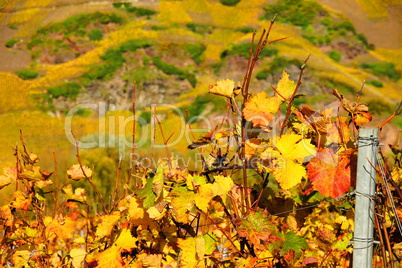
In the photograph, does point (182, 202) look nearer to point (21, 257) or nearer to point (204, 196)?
point (204, 196)

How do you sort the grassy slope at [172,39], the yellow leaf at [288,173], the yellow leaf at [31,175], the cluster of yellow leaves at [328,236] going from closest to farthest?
the yellow leaf at [288,173] → the yellow leaf at [31,175] → the cluster of yellow leaves at [328,236] → the grassy slope at [172,39]

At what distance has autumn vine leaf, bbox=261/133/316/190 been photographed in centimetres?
98

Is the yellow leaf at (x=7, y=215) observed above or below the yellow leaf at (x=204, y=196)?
below

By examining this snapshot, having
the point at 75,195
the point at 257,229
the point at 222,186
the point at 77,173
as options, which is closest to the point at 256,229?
the point at 257,229

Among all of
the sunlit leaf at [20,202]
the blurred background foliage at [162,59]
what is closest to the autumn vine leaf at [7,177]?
the sunlit leaf at [20,202]

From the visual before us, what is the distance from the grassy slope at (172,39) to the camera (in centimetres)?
496

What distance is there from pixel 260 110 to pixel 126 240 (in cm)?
50

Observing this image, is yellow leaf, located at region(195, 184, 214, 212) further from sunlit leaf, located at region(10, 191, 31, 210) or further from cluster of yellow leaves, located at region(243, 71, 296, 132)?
sunlit leaf, located at region(10, 191, 31, 210)

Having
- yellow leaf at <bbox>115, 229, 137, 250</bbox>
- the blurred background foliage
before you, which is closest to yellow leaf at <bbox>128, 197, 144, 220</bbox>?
yellow leaf at <bbox>115, 229, 137, 250</bbox>

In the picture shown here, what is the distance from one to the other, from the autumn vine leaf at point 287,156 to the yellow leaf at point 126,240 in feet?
1.41

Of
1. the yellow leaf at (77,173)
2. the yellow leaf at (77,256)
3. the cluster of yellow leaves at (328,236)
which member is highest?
the yellow leaf at (77,173)

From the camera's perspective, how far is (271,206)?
1.16 metres

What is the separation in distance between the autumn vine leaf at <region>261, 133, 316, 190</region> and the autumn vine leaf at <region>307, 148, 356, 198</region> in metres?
0.05

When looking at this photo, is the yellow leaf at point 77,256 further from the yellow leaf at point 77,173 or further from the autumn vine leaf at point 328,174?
the autumn vine leaf at point 328,174
